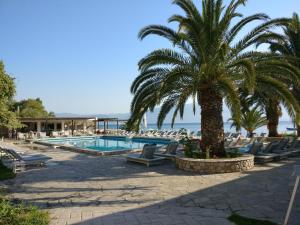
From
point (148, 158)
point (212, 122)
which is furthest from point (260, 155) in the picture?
point (148, 158)

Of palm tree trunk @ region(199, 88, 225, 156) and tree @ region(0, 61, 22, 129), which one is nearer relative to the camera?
palm tree trunk @ region(199, 88, 225, 156)

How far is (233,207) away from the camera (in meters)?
6.64

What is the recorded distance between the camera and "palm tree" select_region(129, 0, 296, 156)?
418 inches

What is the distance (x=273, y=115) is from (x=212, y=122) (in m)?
10.5

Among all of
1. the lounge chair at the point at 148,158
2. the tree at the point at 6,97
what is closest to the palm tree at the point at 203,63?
the lounge chair at the point at 148,158

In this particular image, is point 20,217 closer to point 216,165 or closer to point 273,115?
point 216,165

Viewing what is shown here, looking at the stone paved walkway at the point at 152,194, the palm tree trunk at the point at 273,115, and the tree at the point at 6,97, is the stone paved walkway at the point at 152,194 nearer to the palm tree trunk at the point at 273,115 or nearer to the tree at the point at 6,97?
the tree at the point at 6,97

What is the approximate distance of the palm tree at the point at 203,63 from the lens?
1062 cm

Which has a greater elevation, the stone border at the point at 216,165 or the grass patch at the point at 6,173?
the stone border at the point at 216,165

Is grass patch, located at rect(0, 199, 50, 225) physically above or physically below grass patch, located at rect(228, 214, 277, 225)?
above

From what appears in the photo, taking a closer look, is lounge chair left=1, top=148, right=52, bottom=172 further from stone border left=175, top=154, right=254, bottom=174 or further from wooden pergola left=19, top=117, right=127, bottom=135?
wooden pergola left=19, top=117, right=127, bottom=135

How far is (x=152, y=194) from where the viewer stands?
7828mm

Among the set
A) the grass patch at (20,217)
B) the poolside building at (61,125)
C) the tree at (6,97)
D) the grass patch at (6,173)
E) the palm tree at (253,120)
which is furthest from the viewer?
the poolside building at (61,125)

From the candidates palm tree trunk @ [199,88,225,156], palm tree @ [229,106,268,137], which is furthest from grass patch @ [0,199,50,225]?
palm tree @ [229,106,268,137]
